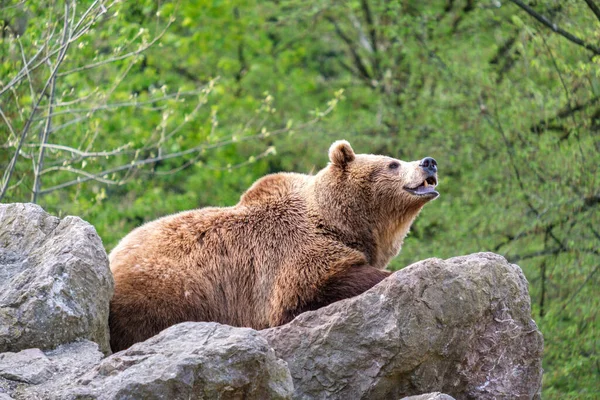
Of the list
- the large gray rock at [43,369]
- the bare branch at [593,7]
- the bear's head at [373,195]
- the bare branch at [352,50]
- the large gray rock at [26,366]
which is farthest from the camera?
the bare branch at [352,50]

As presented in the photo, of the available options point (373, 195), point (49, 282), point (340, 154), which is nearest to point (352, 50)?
point (340, 154)

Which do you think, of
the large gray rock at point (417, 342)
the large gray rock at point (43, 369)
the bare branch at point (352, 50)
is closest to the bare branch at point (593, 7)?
the large gray rock at point (417, 342)

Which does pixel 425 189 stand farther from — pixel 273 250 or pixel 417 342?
pixel 417 342

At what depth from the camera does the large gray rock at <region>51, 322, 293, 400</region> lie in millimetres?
4232

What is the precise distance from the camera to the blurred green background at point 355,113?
32.0 ft

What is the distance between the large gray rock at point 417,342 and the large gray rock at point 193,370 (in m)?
0.71

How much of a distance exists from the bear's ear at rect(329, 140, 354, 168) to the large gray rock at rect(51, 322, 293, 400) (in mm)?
2544

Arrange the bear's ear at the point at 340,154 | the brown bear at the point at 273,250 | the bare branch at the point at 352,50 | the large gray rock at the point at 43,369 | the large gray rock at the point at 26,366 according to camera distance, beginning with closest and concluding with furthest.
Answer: the large gray rock at the point at 43,369 → the large gray rock at the point at 26,366 → the brown bear at the point at 273,250 → the bear's ear at the point at 340,154 → the bare branch at the point at 352,50

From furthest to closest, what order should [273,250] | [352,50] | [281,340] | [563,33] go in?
[352,50] < [563,33] < [273,250] < [281,340]

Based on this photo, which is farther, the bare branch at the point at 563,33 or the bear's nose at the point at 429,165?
the bare branch at the point at 563,33

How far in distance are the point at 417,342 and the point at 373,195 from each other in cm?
181

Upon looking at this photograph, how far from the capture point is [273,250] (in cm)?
644

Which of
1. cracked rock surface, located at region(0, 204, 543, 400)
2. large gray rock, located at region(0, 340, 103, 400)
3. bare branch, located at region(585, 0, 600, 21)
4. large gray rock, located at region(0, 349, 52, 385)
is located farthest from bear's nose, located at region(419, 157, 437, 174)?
bare branch, located at region(585, 0, 600, 21)

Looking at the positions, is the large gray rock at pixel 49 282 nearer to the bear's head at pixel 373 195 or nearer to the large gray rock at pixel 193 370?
the large gray rock at pixel 193 370
